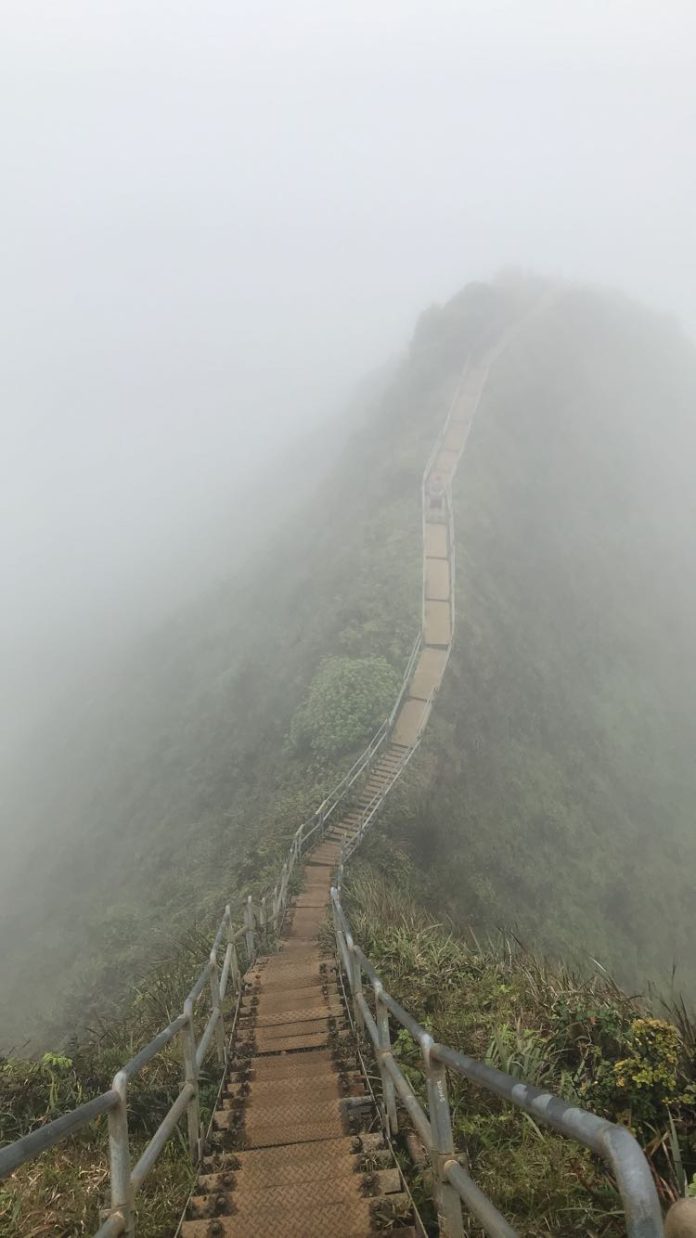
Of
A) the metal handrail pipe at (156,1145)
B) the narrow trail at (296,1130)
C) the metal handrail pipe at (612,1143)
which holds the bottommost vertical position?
the narrow trail at (296,1130)

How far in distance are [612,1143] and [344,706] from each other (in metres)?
20.9

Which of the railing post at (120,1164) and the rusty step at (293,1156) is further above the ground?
the railing post at (120,1164)

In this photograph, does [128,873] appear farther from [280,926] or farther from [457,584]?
[457,584]

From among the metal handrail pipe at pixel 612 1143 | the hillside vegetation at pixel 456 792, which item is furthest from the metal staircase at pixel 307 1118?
the hillside vegetation at pixel 456 792

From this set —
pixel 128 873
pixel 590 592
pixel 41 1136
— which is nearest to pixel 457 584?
pixel 590 592

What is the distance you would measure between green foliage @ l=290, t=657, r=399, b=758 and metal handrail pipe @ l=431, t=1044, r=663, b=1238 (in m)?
→ 19.4

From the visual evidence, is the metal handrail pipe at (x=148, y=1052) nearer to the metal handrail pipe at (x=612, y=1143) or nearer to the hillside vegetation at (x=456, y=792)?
the hillside vegetation at (x=456, y=792)

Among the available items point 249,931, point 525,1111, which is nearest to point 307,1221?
point 525,1111

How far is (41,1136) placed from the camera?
212 centimetres

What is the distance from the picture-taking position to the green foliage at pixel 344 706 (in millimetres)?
21531

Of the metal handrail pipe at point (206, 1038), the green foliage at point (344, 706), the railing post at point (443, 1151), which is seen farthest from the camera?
the green foliage at point (344, 706)

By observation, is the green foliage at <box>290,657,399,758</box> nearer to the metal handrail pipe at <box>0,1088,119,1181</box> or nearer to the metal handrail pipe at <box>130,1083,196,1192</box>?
the metal handrail pipe at <box>130,1083,196,1192</box>

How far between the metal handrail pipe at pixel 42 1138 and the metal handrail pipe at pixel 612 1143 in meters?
1.30

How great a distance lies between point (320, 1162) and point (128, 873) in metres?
20.7
